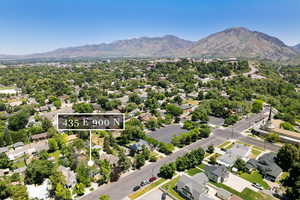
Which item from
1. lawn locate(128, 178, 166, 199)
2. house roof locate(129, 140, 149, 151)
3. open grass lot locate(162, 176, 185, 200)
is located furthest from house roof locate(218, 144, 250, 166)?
house roof locate(129, 140, 149, 151)

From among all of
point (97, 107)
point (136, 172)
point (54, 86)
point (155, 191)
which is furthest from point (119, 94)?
point (155, 191)

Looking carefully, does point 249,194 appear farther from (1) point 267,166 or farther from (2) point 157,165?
(2) point 157,165

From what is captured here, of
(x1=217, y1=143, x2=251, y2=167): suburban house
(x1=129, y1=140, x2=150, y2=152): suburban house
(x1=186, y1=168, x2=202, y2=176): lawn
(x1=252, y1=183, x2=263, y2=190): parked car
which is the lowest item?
(x1=252, y1=183, x2=263, y2=190): parked car

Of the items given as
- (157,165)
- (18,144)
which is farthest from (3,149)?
(157,165)

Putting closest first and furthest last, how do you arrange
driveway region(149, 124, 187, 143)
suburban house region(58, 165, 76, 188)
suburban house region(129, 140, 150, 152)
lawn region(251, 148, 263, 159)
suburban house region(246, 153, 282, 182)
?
suburban house region(58, 165, 76, 188) < suburban house region(246, 153, 282, 182) < suburban house region(129, 140, 150, 152) < lawn region(251, 148, 263, 159) < driveway region(149, 124, 187, 143)

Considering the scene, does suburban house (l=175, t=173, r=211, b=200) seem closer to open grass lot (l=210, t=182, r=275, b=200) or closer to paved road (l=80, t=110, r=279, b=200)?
open grass lot (l=210, t=182, r=275, b=200)

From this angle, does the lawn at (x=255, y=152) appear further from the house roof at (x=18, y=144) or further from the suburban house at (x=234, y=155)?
the house roof at (x=18, y=144)

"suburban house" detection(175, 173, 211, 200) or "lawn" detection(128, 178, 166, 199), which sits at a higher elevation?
"suburban house" detection(175, 173, 211, 200)

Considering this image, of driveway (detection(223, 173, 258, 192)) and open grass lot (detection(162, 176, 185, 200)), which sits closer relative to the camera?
open grass lot (detection(162, 176, 185, 200))
